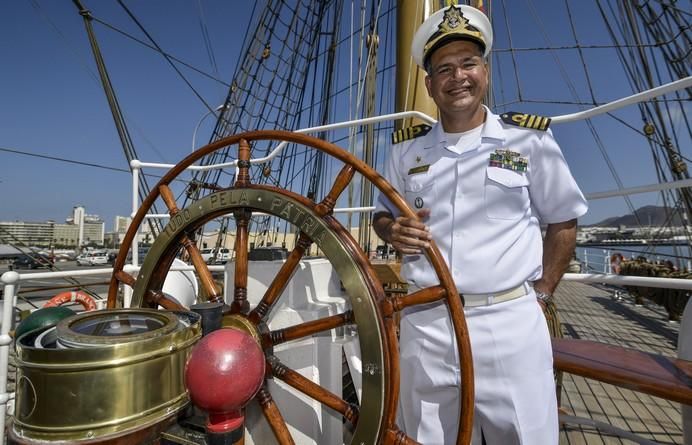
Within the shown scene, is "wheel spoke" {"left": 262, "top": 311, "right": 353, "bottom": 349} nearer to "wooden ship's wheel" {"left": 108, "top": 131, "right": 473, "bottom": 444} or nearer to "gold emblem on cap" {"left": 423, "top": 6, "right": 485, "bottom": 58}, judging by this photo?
"wooden ship's wheel" {"left": 108, "top": 131, "right": 473, "bottom": 444}

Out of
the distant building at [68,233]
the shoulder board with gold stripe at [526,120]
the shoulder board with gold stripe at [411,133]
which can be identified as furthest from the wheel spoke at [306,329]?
the distant building at [68,233]

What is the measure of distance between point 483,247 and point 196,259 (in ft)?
3.26

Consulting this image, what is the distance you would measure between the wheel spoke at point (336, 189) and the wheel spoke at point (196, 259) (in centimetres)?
55

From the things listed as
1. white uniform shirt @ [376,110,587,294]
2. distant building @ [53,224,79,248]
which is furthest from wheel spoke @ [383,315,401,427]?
distant building @ [53,224,79,248]

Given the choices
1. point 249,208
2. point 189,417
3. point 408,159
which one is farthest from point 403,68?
point 189,417

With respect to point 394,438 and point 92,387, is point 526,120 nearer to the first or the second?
point 394,438

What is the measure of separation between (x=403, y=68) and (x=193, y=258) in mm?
2531

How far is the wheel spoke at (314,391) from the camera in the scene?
1.08 m

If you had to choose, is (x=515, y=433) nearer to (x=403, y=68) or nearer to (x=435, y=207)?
(x=435, y=207)

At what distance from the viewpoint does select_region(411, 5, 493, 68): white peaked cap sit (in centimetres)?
115

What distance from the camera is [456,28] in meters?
1.16

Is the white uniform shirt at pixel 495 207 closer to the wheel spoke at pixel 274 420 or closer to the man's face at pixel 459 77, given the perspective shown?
the man's face at pixel 459 77

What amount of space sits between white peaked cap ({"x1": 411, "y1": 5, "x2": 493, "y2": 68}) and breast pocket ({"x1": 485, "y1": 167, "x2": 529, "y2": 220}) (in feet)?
1.22

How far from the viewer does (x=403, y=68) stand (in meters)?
3.30
